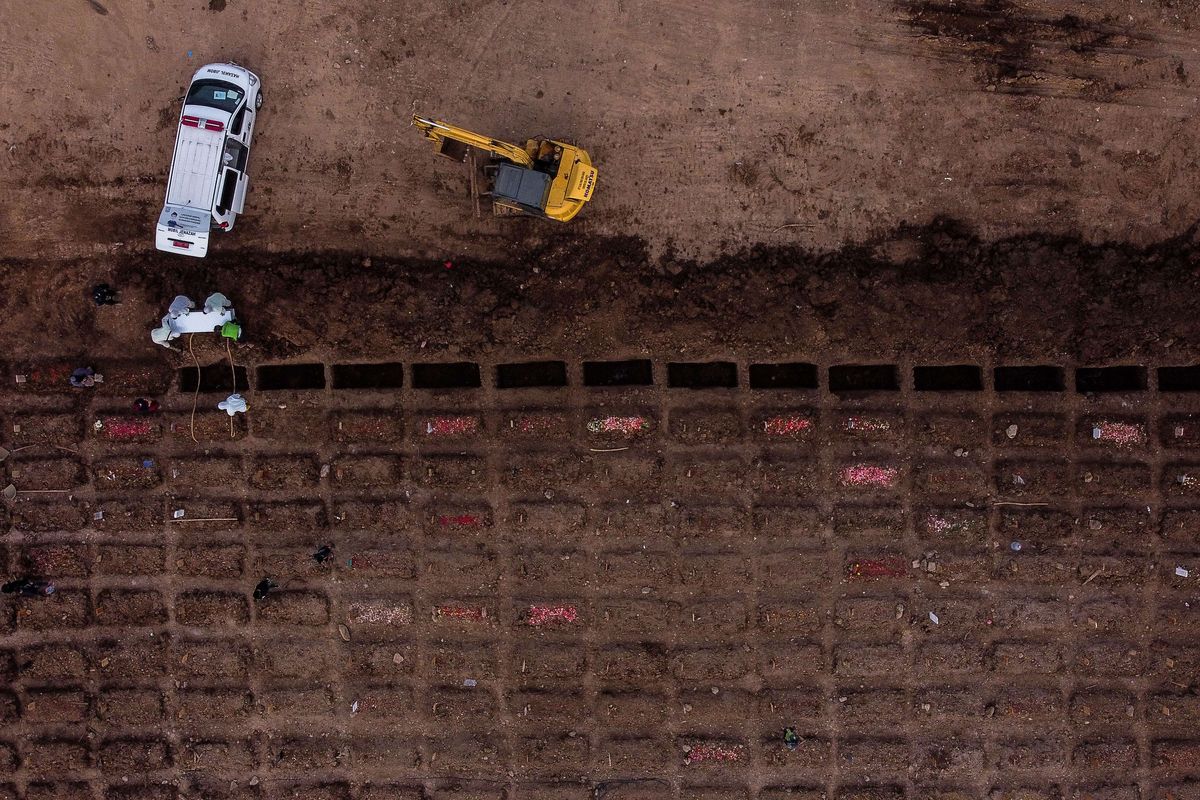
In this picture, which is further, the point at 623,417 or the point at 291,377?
the point at 291,377

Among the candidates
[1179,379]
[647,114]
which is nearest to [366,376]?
[647,114]

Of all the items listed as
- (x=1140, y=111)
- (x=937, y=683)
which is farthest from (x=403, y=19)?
(x=937, y=683)

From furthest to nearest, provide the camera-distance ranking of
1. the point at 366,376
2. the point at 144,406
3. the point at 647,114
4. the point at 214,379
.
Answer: the point at 366,376
the point at 214,379
the point at 144,406
the point at 647,114

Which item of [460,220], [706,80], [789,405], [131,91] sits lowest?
[789,405]

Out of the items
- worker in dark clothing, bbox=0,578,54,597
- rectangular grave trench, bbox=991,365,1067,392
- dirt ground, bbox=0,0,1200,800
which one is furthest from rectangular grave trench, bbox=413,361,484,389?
rectangular grave trench, bbox=991,365,1067,392

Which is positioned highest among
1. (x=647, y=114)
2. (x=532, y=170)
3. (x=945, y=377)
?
(x=647, y=114)

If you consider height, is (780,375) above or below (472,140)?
below

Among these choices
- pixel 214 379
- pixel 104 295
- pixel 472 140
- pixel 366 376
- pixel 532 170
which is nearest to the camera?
pixel 472 140

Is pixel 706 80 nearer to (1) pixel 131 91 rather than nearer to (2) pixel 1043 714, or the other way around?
(1) pixel 131 91

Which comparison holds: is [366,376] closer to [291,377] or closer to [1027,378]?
[291,377]
